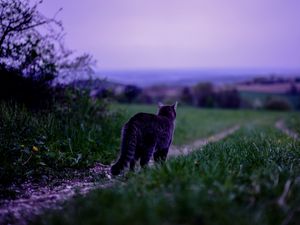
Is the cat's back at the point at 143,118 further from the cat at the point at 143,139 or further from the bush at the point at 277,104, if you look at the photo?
the bush at the point at 277,104

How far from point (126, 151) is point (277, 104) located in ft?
147

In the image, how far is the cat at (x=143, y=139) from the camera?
19.8 ft

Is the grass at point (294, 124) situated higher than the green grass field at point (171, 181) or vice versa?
the green grass field at point (171, 181)

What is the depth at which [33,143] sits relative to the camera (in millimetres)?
7598

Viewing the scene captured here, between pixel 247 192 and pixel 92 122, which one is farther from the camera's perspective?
pixel 92 122

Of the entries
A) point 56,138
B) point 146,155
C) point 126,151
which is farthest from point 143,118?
point 56,138

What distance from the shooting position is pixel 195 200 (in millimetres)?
3627

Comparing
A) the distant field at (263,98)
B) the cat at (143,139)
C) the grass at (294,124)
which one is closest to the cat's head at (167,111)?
the cat at (143,139)

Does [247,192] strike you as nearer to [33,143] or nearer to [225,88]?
[33,143]

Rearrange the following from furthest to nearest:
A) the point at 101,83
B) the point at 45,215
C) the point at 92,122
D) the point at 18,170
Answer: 1. the point at 101,83
2. the point at 92,122
3. the point at 18,170
4. the point at 45,215

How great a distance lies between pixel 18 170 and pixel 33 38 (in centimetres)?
420

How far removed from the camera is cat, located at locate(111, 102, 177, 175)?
6.05 meters

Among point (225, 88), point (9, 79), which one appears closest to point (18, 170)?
point (9, 79)

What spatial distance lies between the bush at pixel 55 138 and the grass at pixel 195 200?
280 centimetres
